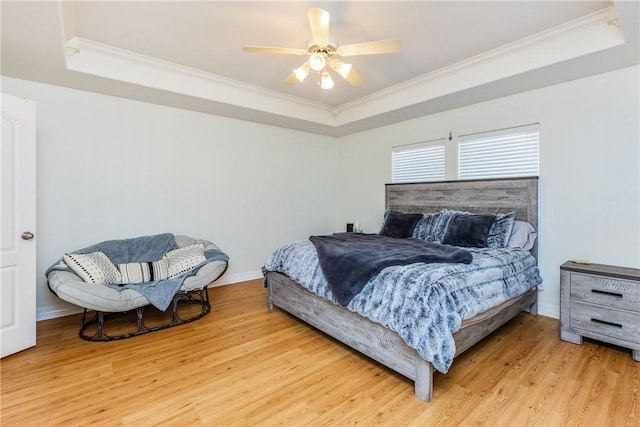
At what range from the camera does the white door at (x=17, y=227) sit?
7.95ft

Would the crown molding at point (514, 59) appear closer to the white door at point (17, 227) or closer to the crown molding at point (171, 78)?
the crown molding at point (171, 78)

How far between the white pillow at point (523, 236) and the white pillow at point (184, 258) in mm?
3297

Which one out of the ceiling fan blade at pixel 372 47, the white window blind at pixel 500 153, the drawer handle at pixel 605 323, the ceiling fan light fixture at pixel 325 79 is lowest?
the drawer handle at pixel 605 323

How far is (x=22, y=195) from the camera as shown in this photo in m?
2.53

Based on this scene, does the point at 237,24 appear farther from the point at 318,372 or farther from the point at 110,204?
the point at 318,372

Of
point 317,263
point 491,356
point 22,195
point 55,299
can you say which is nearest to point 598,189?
point 491,356

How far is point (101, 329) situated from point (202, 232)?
5.92 ft

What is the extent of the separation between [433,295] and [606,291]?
172cm

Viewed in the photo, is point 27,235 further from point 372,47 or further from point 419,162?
point 419,162

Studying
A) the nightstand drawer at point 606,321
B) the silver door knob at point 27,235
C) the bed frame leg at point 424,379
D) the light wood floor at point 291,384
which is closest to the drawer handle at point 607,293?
the nightstand drawer at point 606,321

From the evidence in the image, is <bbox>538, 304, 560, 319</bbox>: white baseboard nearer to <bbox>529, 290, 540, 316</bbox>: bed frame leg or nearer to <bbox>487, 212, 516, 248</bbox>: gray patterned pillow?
<bbox>529, 290, 540, 316</bbox>: bed frame leg

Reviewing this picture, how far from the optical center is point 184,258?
3.43 meters

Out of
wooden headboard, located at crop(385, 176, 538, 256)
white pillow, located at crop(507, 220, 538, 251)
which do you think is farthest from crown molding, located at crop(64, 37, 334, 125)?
white pillow, located at crop(507, 220, 538, 251)

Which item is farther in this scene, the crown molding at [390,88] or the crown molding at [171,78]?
the crown molding at [171,78]
